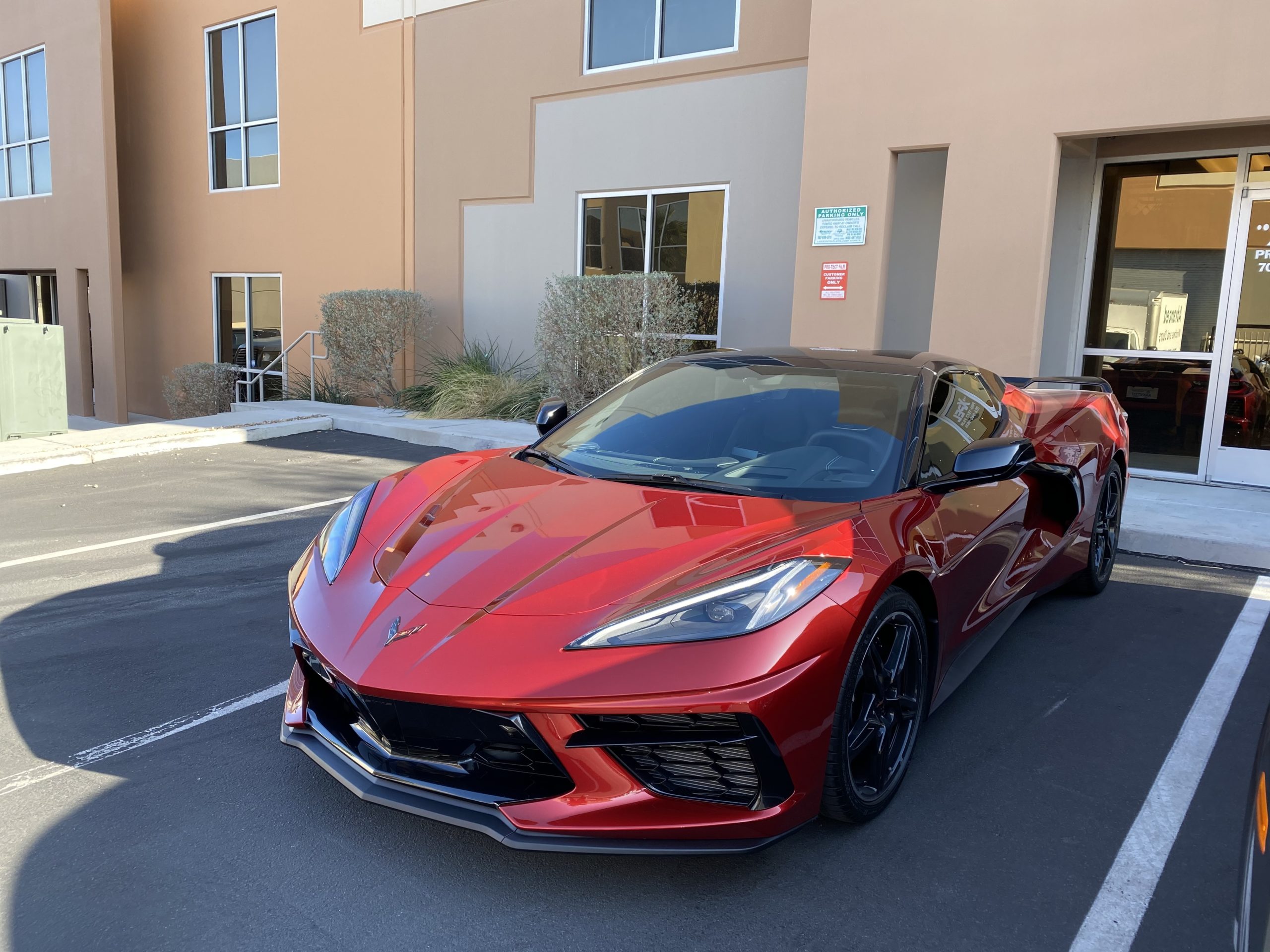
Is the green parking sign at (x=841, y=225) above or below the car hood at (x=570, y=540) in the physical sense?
above

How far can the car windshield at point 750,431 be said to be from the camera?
3.24 metres

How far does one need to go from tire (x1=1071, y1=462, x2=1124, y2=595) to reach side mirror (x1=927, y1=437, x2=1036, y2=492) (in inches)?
66.7

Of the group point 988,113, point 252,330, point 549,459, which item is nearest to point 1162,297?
point 988,113

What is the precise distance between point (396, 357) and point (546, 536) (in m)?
11.5

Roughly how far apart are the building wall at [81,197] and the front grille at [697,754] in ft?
57.6

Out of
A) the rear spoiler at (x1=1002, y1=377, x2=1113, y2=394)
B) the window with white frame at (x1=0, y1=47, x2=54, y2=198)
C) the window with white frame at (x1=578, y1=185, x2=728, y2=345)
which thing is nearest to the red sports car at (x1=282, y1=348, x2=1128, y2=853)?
the rear spoiler at (x1=1002, y1=377, x2=1113, y2=394)

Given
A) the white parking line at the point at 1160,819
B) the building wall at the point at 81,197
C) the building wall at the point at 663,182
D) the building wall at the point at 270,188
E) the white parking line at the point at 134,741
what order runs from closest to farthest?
the white parking line at the point at 1160,819
the white parking line at the point at 134,741
the building wall at the point at 663,182
the building wall at the point at 270,188
the building wall at the point at 81,197

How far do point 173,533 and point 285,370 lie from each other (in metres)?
10.2

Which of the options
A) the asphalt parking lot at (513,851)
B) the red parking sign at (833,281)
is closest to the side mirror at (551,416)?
the asphalt parking lot at (513,851)

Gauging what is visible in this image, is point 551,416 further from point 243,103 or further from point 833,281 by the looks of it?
point 243,103

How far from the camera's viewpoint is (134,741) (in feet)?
10.6

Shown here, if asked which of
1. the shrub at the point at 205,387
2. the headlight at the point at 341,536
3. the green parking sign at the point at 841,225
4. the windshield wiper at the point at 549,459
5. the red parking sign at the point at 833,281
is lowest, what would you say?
the shrub at the point at 205,387

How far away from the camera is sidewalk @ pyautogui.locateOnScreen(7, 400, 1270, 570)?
6004 mm

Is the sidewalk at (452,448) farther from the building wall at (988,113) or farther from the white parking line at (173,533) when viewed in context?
the building wall at (988,113)
